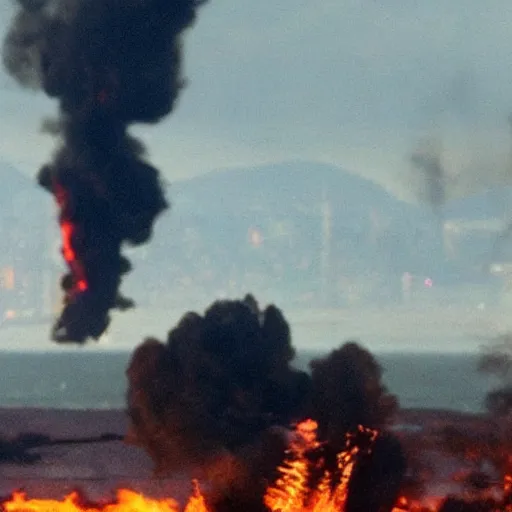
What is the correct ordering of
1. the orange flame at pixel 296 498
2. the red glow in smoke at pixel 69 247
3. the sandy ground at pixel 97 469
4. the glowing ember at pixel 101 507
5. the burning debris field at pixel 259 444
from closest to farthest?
the orange flame at pixel 296 498, the burning debris field at pixel 259 444, the glowing ember at pixel 101 507, the sandy ground at pixel 97 469, the red glow in smoke at pixel 69 247

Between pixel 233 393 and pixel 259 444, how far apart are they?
1358 centimetres

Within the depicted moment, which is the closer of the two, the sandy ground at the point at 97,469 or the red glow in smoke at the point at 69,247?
the sandy ground at the point at 97,469

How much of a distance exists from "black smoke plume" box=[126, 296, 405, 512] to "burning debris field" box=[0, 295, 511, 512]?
0.08 m

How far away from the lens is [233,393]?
72062 millimetres

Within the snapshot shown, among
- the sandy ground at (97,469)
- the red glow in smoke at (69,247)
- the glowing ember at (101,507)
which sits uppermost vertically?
the red glow in smoke at (69,247)

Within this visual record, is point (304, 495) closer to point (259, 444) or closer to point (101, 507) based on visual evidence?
point (259, 444)

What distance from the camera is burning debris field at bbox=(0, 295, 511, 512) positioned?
2147 inches

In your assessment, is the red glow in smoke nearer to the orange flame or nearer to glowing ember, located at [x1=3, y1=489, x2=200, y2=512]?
the orange flame

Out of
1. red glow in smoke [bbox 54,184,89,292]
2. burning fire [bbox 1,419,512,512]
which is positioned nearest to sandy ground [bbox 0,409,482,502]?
burning fire [bbox 1,419,512,512]

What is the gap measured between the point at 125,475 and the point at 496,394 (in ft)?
85.4

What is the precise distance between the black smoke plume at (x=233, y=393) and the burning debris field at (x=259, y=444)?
84 mm

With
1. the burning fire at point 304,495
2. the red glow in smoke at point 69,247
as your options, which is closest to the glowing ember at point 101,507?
the burning fire at point 304,495

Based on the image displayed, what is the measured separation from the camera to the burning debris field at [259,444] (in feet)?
179

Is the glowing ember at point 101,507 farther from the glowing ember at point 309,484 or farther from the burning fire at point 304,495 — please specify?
the glowing ember at point 309,484
